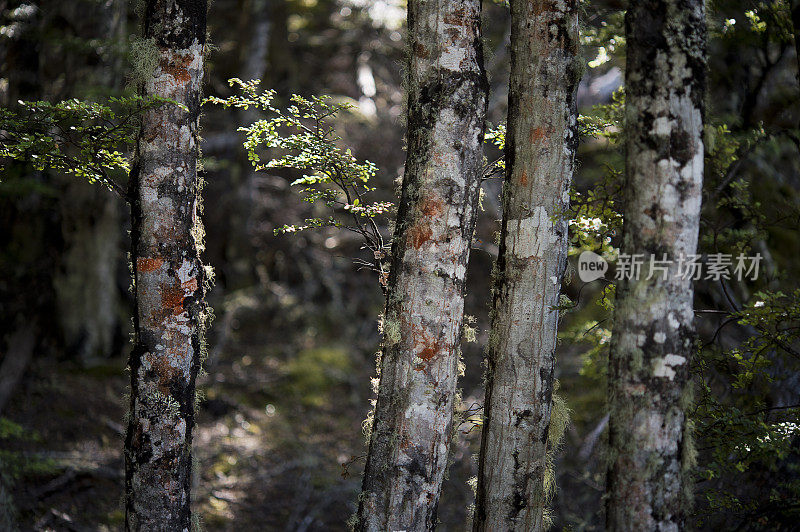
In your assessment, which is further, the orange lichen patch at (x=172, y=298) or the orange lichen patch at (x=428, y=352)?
the orange lichen patch at (x=172, y=298)

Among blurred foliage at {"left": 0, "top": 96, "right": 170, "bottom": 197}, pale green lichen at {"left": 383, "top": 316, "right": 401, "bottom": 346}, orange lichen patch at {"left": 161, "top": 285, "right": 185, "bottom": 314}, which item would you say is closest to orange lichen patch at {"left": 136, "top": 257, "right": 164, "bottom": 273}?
orange lichen patch at {"left": 161, "top": 285, "right": 185, "bottom": 314}

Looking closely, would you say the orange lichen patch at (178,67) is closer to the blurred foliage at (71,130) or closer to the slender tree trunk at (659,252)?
the blurred foliage at (71,130)

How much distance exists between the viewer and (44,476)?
5.43m

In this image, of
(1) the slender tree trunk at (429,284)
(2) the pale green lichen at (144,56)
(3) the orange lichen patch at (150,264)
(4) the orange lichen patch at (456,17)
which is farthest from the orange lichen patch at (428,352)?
(2) the pale green lichen at (144,56)

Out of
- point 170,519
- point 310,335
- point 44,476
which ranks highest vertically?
point 310,335

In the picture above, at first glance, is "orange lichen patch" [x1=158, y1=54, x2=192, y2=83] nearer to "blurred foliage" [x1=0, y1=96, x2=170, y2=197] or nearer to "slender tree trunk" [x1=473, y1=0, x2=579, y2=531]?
"blurred foliage" [x1=0, y1=96, x2=170, y2=197]

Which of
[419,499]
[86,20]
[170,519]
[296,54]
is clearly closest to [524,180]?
[419,499]

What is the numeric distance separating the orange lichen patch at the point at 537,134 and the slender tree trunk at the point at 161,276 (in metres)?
1.97

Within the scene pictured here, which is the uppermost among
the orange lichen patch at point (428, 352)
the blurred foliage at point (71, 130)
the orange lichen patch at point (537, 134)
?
the orange lichen patch at point (537, 134)

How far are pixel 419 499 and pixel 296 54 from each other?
34.5 feet

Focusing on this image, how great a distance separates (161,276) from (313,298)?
6.99 meters

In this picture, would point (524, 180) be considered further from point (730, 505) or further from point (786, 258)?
point (786, 258)

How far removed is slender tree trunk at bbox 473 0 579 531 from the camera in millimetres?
3211

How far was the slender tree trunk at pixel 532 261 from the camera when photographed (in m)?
3.21
